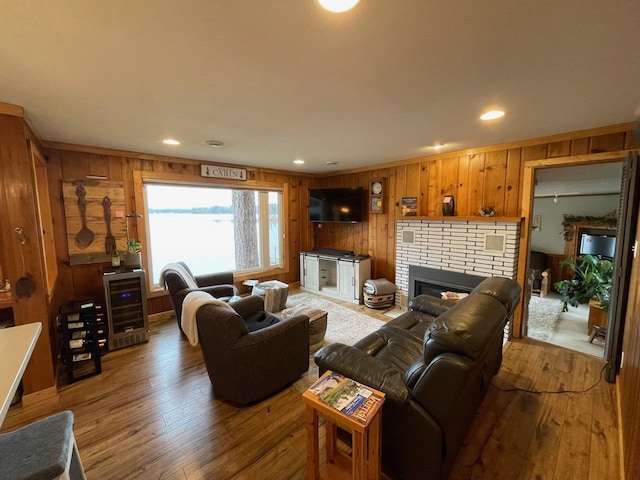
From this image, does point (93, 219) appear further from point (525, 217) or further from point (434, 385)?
point (525, 217)

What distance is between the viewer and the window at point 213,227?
12.7 ft

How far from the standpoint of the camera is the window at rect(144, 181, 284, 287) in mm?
3857

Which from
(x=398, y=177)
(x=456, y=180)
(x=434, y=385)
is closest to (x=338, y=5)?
(x=434, y=385)

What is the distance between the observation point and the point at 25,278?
2018mm

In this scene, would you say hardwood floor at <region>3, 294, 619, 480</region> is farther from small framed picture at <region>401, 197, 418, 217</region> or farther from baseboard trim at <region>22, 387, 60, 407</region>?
small framed picture at <region>401, 197, 418, 217</region>

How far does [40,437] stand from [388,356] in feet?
6.06

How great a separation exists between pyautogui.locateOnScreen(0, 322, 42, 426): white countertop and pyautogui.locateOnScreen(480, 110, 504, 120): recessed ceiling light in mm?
3047

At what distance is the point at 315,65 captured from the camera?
4.77 ft

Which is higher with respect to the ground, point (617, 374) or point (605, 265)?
point (605, 265)

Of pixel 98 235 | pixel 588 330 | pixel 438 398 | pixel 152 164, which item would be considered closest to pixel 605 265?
pixel 588 330

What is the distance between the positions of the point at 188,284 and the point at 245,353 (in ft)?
4.40

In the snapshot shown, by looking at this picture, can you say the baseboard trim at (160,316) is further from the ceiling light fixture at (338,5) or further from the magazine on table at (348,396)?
the ceiling light fixture at (338,5)

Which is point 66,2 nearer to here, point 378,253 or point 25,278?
point 25,278

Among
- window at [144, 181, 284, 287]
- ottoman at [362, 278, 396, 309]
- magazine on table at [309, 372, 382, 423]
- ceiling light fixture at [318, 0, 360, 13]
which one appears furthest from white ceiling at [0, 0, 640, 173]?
ottoman at [362, 278, 396, 309]
